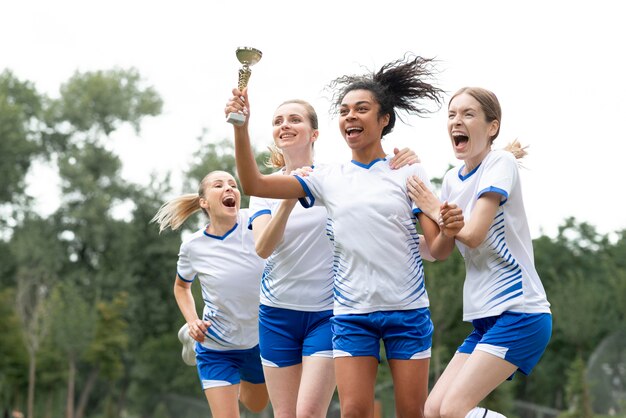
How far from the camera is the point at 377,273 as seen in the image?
5566mm

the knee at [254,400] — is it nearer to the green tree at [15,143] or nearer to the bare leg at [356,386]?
the bare leg at [356,386]

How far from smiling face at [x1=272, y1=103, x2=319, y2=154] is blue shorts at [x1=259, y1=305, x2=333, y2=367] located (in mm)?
1123

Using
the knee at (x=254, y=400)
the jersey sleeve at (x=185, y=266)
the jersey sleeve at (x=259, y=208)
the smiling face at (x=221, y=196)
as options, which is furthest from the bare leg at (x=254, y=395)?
the jersey sleeve at (x=259, y=208)

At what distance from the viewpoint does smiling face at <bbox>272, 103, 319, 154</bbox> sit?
6.76 m

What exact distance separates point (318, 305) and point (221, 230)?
1834mm

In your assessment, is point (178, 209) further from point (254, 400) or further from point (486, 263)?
point (486, 263)

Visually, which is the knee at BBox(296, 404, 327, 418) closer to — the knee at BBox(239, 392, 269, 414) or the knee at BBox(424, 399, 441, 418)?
the knee at BBox(424, 399, 441, 418)

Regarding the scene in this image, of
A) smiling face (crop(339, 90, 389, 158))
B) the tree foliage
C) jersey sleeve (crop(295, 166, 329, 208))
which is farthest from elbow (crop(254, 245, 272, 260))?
the tree foliage

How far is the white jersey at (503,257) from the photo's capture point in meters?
5.46

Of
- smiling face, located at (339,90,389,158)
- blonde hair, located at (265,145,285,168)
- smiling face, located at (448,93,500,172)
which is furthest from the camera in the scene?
blonde hair, located at (265,145,285,168)

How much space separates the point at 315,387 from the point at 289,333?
1.67 feet

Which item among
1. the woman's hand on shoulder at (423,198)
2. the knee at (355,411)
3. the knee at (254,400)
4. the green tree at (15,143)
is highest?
the green tree at (15,143)

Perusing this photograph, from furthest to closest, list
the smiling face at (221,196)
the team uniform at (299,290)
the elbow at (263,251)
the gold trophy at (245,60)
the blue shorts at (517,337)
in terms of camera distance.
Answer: the smiling face at (221,196)
the team uniform at (299,290)
the elbow at (263,251)
the blue shorts at (517,337)
the gold trophy at (245,60)

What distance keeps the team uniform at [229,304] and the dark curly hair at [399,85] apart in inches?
87.5
